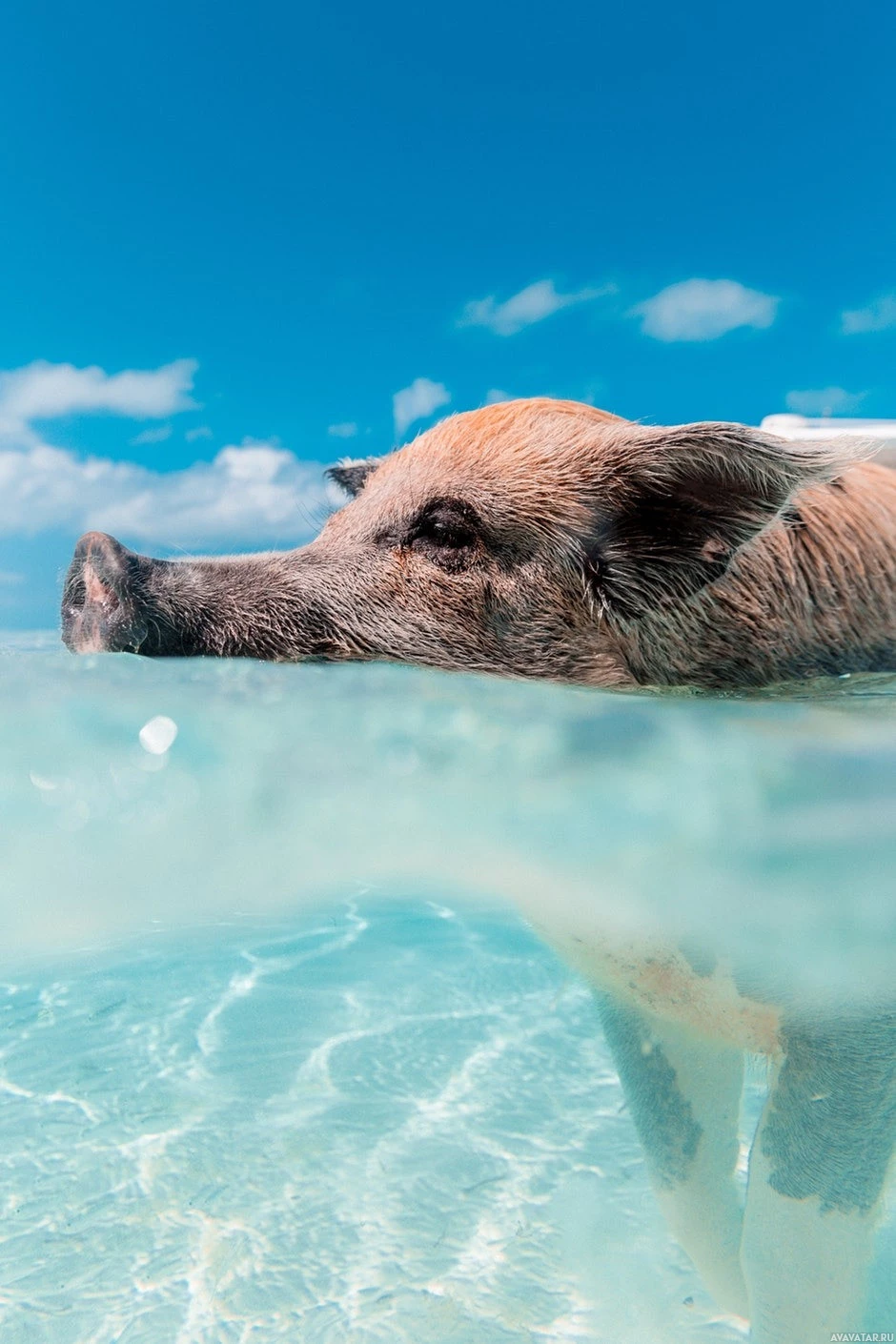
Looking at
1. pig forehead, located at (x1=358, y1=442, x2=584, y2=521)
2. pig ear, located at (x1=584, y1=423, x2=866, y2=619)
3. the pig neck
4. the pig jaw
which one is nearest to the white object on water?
the pig jaw

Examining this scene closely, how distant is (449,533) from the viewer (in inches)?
151

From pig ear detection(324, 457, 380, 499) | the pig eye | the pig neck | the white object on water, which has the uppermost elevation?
Answer: pig ear detection(324, 457, 380, 499)

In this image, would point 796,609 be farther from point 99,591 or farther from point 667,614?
point 99,591

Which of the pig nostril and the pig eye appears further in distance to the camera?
the pig eye

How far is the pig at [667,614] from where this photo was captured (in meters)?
3.41

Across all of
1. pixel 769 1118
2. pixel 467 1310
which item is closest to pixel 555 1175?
pixel 467 1310

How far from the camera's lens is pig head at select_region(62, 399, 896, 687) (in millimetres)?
3553

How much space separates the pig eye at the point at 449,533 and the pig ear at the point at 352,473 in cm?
115

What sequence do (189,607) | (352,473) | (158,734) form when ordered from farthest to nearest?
(352,473) → (158,734) → (189,607)

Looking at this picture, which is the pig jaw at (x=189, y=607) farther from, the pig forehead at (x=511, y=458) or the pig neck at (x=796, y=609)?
the pig neck at (x=796, y=609)

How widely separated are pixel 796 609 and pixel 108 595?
2.62m

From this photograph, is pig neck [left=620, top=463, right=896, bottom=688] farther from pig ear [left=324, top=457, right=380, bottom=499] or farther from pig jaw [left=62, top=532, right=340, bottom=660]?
pig ear [left=324, top=457, right=380, bottom=499]

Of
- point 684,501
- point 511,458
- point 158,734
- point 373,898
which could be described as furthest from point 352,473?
point 373,898

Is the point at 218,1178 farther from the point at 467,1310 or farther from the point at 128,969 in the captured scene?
the point at 128,969
